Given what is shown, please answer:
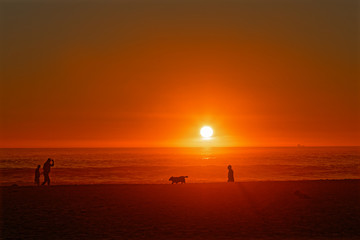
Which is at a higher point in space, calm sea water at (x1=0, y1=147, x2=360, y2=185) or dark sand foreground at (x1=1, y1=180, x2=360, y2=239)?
calm sea water at (x1=0, y1=147, x2=360, y2=185)

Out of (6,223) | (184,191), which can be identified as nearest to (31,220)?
(6,223)

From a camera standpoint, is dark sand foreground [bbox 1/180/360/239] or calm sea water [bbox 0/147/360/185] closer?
dark sand foreground [bbox 1/180/360/239]

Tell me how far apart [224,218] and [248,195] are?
492cm

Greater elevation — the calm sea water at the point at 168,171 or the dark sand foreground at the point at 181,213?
the calm sea water at the point at 168,171

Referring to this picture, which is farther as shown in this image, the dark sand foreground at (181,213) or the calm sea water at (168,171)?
the calm sea water at (168,171)

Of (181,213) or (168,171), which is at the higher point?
(168,171)

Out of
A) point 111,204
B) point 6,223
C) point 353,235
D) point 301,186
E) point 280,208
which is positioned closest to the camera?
point 353,235

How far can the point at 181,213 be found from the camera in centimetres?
1335

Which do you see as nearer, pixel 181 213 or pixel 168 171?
pixel 181 213

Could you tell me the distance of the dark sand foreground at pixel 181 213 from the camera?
10555mm

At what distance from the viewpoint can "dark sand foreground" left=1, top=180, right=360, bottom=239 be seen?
10555mm

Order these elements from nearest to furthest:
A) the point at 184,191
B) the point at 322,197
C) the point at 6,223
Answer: the point at 6,223
the point at 322,197
the point at 184,191

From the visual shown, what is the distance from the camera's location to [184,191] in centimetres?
1866

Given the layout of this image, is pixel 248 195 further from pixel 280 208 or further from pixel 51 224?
pixel 51 224
